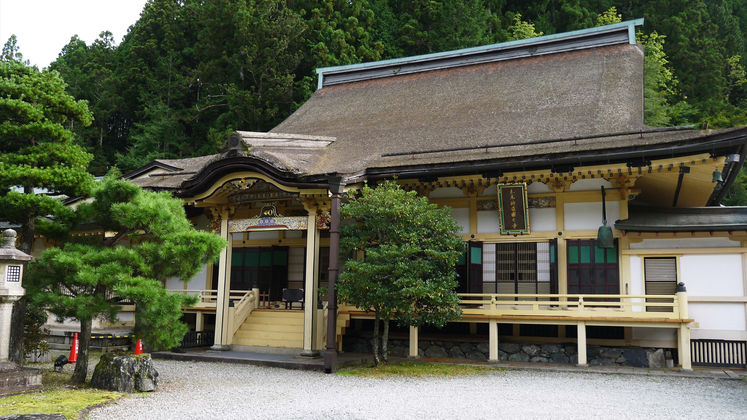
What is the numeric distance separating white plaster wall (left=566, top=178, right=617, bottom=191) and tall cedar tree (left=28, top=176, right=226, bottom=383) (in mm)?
7749

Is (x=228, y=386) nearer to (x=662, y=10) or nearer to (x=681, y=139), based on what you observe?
(x=681, y=139)

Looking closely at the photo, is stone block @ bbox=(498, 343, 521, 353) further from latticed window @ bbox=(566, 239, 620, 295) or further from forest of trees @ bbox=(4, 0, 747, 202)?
forest of trees @ bbox=(4, 0, 747, 202)

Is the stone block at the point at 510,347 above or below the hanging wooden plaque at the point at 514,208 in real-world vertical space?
below

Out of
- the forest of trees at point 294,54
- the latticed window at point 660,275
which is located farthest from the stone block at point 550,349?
the forest of trees at point 294,54

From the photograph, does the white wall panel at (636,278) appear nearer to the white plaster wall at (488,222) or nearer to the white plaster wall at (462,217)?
the white plaster wall at (488,222)

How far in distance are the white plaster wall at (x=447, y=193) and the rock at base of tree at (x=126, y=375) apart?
750 centimetres

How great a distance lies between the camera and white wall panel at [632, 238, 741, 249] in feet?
38.4

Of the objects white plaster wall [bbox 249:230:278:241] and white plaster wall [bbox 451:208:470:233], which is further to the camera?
white plaster wall [bbox 249:230:278:241]

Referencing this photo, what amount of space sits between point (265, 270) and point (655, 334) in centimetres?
982

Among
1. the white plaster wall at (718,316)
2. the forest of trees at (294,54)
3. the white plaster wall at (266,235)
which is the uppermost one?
the forest of trees at (294,54)

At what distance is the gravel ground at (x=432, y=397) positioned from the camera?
7.11 meters

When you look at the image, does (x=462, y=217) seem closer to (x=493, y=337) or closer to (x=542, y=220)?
(x=542, y=220)

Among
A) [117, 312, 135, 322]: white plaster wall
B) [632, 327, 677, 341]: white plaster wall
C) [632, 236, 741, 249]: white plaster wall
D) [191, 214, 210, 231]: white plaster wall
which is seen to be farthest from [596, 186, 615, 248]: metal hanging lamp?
[117, 312, 135, 322]: white plaster wall

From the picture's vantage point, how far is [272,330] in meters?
13.5
